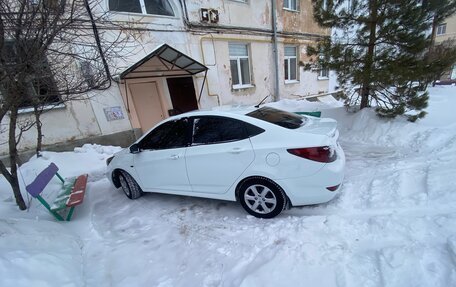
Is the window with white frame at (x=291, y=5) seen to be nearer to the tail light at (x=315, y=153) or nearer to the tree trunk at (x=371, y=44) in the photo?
the tree trunk at (x=371, y=44)

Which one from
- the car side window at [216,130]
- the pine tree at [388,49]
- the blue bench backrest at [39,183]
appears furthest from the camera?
the pine tree at [388,49]

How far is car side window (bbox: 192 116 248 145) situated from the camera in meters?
2.93

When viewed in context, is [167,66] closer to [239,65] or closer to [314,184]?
[239,65]

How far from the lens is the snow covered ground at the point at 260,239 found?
1983 mm

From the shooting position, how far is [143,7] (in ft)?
23.3

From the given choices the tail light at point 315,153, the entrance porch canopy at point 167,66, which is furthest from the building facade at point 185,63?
the tail light at point 315,153

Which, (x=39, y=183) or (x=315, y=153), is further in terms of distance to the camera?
(x=39, y=183)

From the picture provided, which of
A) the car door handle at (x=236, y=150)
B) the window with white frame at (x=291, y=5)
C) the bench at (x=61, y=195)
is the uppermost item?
the window with white frame at (x=291, y=5)

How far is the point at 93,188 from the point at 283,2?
36.5 feet

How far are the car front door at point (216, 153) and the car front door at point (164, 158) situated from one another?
6.1 inches

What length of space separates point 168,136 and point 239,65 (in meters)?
7.35

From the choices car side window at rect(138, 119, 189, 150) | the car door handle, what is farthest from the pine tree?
car side window at rect(138, 119, 189, 150)

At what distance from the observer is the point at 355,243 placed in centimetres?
225

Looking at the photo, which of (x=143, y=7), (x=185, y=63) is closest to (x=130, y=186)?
(x=185, y=63)
